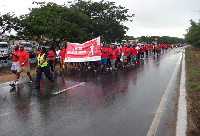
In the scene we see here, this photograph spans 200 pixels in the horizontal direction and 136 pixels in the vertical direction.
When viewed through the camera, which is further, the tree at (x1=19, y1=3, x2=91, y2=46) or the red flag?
the tree at (x1=19, y1=3, x2=91, y2=46)

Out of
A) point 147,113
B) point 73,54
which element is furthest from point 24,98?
point 73,54

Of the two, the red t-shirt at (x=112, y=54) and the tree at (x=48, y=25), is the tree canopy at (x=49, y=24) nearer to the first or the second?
the tree at (x=48, y=25)

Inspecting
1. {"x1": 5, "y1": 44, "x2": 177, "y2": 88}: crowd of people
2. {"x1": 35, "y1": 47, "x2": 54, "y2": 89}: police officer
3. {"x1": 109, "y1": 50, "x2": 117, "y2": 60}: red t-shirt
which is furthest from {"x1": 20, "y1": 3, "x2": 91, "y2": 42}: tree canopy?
{"x1": 35, "y1": 47, "x2": 54, "y2": 89}: police officer

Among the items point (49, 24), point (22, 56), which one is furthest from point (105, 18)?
point (22, 56)

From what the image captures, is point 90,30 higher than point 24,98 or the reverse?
higher

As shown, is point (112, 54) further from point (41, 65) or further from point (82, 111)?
point (82, 111)

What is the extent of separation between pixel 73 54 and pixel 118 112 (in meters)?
9.12

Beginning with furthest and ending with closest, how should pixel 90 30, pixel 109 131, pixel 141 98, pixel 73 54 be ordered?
pixel 90 30, pixel 73 54, pixel 141 98, pixel 109 131

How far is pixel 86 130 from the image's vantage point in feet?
13.8

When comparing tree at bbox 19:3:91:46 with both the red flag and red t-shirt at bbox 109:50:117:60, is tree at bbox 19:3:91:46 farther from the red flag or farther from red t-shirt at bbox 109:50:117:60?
red t-shirt at bbox 109:50:117:60

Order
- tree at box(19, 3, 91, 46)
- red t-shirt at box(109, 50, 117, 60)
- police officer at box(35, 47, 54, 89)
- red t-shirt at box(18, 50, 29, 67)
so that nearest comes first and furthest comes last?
police officer at box(35, 47, 54, 89)
red t-shirt at box(18, 50, 29, 67)
red t-shirt at box(109, 50, 117, 60)
tree at box(19, 3, 91, 46)

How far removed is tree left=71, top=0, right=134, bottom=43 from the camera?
30.6m

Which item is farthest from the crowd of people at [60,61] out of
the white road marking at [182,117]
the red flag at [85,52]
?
the white road marking at [182,117]

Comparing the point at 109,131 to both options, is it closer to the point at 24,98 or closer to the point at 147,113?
the point at 147,113
